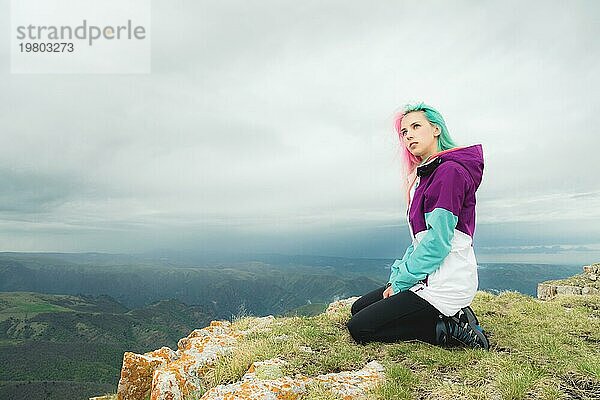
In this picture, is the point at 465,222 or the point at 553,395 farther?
the point at 465,222

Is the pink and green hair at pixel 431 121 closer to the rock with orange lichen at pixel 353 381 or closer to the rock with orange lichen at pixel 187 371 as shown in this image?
the rock with orange lichen at pixel 353 381

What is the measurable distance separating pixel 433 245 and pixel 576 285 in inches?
834

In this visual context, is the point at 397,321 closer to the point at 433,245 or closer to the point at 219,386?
the point at 433,245

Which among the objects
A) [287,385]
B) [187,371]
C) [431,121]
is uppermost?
[431,121]

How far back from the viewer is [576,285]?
23.4m

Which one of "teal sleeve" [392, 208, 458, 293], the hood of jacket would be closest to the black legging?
"teal sleeve" [392, 208, 458, 293]

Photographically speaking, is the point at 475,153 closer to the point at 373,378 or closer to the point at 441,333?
the point at 441,333

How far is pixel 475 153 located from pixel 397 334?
3662mm

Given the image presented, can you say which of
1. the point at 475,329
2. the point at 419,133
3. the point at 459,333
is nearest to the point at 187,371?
the point at 459,333

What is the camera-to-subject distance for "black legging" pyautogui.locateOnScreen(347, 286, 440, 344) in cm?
768

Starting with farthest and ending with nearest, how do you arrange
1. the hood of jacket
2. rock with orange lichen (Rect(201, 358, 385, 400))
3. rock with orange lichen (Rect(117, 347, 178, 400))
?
→ rock with orange lichen (Rect(117, 347, 178, 400)) < the hood of jacket < rock with orange lichen (Rect(201, 358, 385, 400))

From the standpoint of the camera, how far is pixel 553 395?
5895mm

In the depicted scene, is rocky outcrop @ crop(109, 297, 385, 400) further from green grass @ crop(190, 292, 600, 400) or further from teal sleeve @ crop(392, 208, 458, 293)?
teal sleeve @ crop(392, 208, 458, 293)

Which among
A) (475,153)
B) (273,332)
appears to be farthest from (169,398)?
(475,153)
